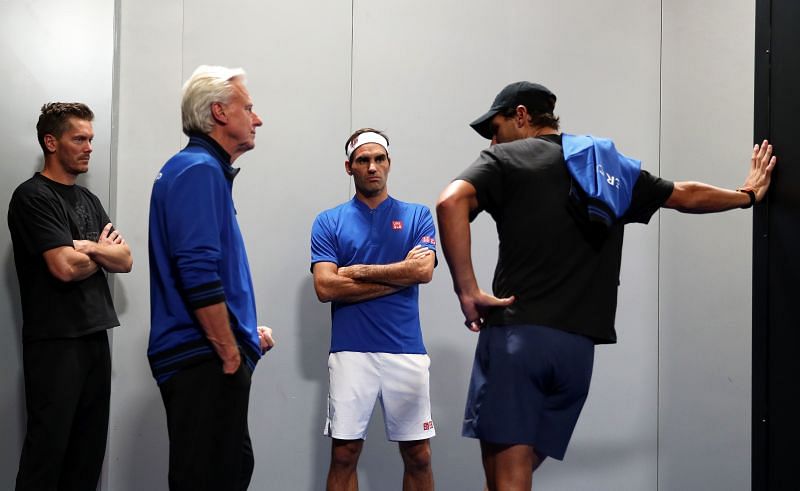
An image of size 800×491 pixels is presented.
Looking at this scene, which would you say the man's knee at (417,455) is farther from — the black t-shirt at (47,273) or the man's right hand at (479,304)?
the black t-shirt at (47,273)

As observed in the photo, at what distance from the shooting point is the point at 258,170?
4.09 metres

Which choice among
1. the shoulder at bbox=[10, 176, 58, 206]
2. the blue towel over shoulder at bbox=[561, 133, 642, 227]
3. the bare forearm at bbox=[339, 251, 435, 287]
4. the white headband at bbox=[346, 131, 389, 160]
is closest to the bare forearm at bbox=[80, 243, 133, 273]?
the shoulder at bbox=[10, 176, 58, 206]

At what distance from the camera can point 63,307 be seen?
3.25m

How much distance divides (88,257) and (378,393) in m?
1.29

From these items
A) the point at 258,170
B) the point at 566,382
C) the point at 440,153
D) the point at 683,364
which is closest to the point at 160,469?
A: the point at 258,170

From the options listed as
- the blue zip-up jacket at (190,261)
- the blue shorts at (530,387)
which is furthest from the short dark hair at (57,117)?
the blue shorts at (530,387)

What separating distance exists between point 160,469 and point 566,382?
90.9 inches

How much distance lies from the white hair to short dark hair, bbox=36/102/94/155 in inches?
51.3

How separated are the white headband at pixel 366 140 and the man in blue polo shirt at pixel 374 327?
0.04 meters

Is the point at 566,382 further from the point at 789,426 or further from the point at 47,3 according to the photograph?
the point at 47,3

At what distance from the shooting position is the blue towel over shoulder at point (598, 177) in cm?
243

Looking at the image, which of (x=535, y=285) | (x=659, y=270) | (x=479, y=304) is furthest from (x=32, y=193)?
(x=659, y=270)

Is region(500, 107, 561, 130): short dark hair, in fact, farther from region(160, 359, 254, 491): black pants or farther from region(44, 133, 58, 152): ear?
region(44, 133, 58, 152): ear

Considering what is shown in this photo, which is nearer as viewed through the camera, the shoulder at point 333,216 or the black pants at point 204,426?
the black pants at point 204,426
